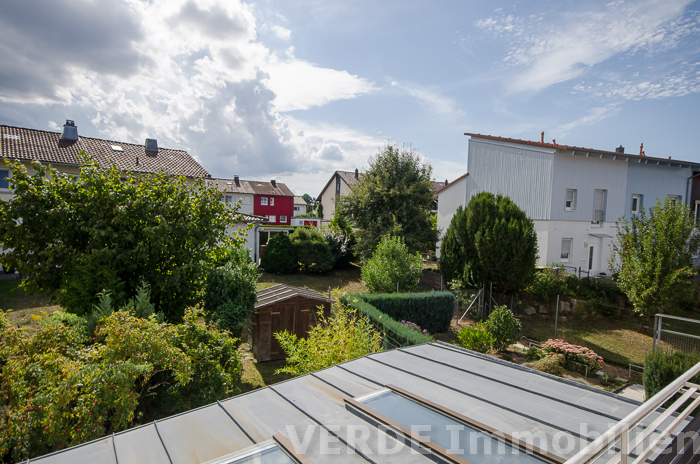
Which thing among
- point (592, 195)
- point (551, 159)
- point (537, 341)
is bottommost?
point (537, 341)

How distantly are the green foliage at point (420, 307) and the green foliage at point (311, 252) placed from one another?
10.6 metres

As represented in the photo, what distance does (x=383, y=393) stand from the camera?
3.88 metres

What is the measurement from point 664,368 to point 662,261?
7.55 metres

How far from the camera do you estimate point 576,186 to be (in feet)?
61.1

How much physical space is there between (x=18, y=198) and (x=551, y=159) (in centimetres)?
2074

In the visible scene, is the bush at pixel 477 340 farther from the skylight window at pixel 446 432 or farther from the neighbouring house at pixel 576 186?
the neighbouring house at pixel 576 186

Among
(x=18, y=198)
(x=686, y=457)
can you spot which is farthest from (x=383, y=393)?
(x=18, y=198)

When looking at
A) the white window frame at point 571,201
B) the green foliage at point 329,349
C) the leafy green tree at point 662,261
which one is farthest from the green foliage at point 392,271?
the white window frame at point 571,201

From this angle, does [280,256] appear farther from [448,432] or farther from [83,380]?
[448,432]

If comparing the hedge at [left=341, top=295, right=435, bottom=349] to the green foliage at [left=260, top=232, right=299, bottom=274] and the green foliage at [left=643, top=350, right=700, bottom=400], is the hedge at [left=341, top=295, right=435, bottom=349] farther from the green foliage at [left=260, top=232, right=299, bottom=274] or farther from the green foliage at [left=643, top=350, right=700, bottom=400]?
the green foliage at [left=260, top=232, right=299, bottom=274]

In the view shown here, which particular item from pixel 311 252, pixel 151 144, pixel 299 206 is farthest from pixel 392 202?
pixel 299 206

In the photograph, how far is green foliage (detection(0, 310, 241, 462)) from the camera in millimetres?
4461

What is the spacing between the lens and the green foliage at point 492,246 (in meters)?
14.7

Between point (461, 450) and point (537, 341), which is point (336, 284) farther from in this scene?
point (461, 450)
